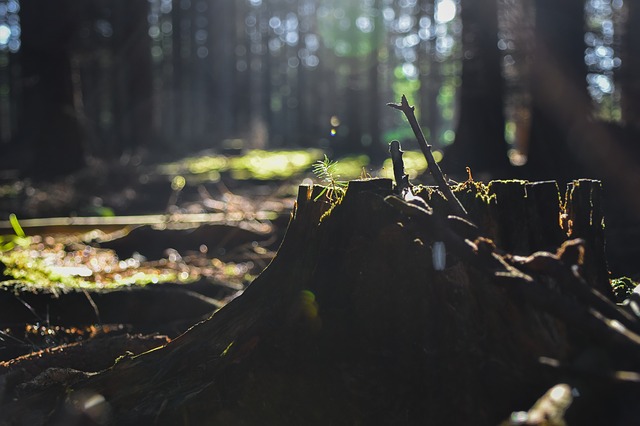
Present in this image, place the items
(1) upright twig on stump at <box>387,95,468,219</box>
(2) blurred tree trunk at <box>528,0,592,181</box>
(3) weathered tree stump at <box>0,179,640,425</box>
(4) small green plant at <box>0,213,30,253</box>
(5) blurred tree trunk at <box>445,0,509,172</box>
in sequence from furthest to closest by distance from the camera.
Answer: (5) blurred tree trunk at <box>445,0,509,172</box> → (2) blurred tree trunk at <box>528,0,592,181</box> → (4) small green plant at <box>0,213,30,253</box> → (1) upright twig on stump at <box>387,95,468,219</box> → (3) weathered tree stump at <box>0,179,640,425</box>

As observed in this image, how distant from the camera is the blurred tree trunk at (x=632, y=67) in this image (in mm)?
20156

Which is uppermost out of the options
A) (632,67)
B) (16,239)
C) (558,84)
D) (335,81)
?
(335,81)

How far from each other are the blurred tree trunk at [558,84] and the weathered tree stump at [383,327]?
9243mm

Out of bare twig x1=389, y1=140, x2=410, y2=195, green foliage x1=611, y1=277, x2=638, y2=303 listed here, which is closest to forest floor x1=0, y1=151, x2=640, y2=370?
bare twig x1=389, y1=140, x2=410, y2=195

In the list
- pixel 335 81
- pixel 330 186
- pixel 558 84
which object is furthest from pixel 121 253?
pixel 335 81

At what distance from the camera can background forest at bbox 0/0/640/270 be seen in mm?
12000

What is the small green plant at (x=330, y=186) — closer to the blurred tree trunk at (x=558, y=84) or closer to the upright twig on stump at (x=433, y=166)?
the upright twig on stump at (x=433, y=166)

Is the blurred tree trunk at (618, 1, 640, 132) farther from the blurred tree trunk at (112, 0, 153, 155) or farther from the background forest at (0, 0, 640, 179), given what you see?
the blurred tree trunk at (112, 0, 153, 155)

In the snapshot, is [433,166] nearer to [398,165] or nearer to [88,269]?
Answer: [398,165]

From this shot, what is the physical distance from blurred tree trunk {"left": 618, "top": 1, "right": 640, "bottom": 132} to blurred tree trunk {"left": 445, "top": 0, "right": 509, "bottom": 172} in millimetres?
7462

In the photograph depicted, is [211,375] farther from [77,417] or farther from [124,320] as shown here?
[124,320]

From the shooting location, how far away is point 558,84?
12141 millimetres

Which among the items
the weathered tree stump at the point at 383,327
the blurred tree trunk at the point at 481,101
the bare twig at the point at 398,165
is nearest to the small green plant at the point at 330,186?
the weathered tree stump at the point at 383,327

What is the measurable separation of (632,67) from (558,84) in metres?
10.1
